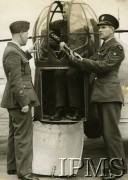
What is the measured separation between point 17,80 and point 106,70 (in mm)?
1141

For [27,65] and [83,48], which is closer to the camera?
[27,65]

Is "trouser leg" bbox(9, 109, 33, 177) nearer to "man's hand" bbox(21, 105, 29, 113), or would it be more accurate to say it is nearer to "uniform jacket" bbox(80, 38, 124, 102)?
"man's hand" bbox(21, 105, 29, 113)

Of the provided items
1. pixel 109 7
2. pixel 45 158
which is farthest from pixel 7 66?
Answer: pixel 109 7

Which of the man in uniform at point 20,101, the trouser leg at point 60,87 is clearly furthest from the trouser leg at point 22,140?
the trouser leg at point 60,87

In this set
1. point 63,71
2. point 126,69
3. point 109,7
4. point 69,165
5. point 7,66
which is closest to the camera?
point 7,66

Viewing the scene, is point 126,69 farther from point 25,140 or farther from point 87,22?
point 25,140

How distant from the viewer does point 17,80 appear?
5.37 meters

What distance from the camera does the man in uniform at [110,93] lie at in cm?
561

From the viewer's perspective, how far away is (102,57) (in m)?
5.73

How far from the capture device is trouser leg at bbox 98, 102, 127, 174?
222 inches

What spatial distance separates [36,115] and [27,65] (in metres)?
0.85
